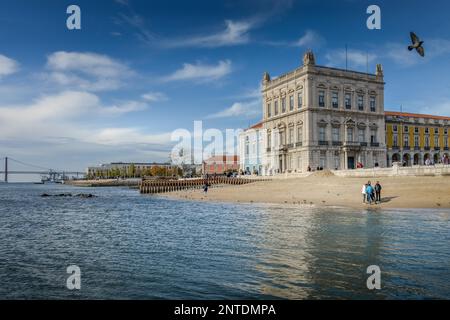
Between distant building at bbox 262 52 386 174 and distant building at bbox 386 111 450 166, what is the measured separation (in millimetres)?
5303

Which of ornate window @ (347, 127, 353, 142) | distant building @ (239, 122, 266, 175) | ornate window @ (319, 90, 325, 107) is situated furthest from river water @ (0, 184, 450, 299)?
distant building @ (239, 122, 266, 175)

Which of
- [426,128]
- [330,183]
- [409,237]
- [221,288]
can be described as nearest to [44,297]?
[221,288]

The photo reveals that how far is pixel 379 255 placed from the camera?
13281mm

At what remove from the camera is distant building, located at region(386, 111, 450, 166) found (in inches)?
3093

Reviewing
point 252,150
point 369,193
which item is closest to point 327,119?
point 252,150

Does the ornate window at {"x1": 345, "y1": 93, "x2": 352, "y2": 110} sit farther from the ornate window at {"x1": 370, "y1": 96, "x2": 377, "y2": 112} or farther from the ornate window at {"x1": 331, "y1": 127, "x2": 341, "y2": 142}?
the ornate window at {"x1": 370, "y1": 96, "x2": 377, "y2": 112}

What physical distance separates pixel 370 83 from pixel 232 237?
2518 inches

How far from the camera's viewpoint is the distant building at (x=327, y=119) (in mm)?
68312

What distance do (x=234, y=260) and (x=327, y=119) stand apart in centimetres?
6017

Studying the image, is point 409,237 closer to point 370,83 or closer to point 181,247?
point 181,247

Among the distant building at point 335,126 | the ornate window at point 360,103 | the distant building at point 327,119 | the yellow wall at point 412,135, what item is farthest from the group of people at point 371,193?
the yellow wall at point 412,135

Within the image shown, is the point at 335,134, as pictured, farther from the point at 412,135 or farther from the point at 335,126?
the point at 412,135

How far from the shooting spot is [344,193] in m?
38.4

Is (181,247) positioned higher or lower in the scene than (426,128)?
lower
